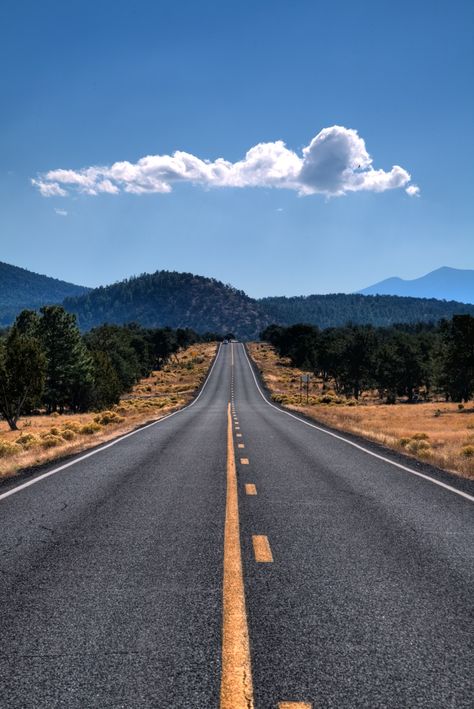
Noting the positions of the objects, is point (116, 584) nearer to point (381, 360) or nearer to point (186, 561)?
point (186, 561)

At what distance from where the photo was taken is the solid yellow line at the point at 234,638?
299 centimetres

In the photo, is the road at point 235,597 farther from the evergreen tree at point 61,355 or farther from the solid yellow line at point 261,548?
the evergreen tree at point 61,355

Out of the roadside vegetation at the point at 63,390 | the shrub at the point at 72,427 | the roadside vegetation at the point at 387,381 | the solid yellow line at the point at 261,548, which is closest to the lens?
the solid yellow line at the point at 261,548

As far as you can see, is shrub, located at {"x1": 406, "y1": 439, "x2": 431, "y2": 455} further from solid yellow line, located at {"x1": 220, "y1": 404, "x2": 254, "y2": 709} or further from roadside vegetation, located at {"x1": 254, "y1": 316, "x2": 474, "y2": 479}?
solid yellow line, located at {"x1": 220, "y1": 404, "x2": 254, "y2": 709}

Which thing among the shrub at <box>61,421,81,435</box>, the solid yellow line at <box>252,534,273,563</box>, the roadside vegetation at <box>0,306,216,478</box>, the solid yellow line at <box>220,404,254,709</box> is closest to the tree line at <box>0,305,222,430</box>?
the roadside vegetation at <box>0,306,216,478</box>

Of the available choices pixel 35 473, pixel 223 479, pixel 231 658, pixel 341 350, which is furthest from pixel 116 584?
pixel 341 350

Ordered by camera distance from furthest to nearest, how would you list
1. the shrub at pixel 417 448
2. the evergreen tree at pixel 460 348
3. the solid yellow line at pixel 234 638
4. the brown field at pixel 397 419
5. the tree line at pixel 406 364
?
the tree line at pixel 406 364 → the evergreen tree at pixel 460 348 → the brown field at pixel 397 419 → the shrub at pixel 417 448 → the solid yellow line at pixel 234 638

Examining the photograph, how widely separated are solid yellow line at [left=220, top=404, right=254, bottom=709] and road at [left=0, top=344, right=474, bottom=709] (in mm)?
14

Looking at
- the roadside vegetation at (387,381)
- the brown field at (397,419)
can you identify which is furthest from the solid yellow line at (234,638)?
the roadside vegetation at (387,381)

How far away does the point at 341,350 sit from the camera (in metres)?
80.1

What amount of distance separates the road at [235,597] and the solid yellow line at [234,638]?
14 mm

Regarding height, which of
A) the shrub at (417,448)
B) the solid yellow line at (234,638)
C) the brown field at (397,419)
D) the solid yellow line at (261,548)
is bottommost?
the brown field at (397,419)

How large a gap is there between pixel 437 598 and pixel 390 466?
8.46 metres

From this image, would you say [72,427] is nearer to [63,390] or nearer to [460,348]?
[63,390]
